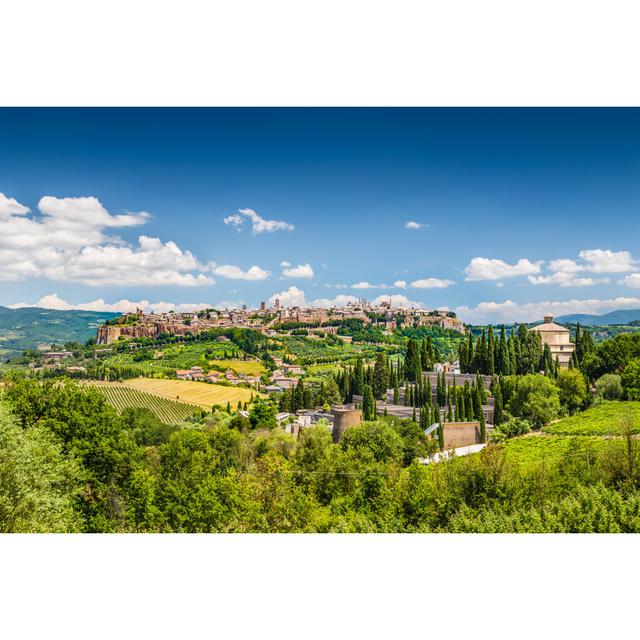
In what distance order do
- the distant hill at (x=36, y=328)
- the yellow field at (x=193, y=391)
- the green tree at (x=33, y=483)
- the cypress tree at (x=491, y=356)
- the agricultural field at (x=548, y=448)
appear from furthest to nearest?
the cypress tree at (x=491, y=356)
the distant hill at (x=36, y=328)
the yellow field at (x=193, y=391)
the agricultural field at (x=548, y=448)
the green tree at (x=33, y=483)

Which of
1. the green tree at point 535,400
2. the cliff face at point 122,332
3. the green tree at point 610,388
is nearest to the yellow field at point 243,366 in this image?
the cliff face at point 122,332

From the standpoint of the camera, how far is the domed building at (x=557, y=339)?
7082 mm

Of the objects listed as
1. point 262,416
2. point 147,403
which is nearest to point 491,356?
point 262,416

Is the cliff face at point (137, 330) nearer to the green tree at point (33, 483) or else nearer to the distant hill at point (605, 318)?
the green tree at point (33, 483)

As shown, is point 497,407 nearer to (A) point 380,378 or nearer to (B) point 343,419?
(A) point 380,378

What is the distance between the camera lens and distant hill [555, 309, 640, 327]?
6758 mm

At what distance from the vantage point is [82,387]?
653cm

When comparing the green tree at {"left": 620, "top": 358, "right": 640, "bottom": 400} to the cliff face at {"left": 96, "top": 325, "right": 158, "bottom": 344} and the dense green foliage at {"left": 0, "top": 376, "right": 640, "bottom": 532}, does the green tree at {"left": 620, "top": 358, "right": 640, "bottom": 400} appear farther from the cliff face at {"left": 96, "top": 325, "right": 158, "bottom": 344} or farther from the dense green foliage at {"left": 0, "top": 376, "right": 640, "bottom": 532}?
the cliff face at {"left": 96, "top": 325, "right": 158, "bottom": 344}

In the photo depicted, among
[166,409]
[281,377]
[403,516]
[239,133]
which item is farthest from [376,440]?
[239,133]

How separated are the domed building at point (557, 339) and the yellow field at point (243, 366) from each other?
364cm

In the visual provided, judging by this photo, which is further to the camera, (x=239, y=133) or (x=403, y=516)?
(x=239, y=133)

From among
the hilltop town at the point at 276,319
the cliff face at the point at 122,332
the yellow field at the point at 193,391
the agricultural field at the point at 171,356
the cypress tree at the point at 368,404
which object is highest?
the hilltop town at the point at 276,319

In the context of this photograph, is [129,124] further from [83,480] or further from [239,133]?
[83,480]

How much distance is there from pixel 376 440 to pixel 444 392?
1.08 metres
